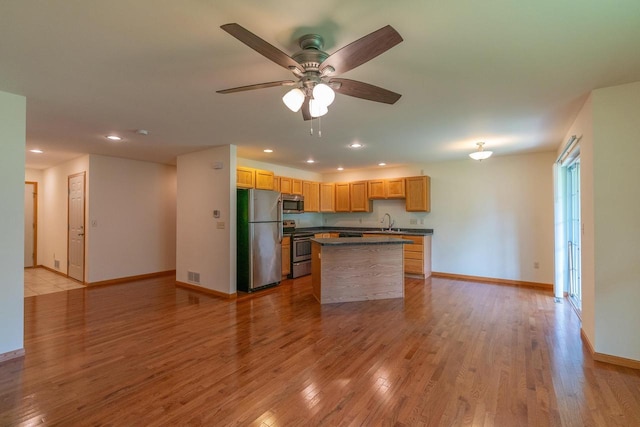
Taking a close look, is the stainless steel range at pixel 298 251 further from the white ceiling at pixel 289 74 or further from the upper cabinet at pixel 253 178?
the white ceiling at pixel 289 74

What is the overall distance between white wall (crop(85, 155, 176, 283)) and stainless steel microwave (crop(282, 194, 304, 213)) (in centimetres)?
271

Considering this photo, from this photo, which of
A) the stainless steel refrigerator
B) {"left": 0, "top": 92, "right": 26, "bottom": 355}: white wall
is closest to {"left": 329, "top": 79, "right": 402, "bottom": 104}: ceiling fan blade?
{"left": 0, "top": 92, "right": 26, "bottom": 355}: white wall

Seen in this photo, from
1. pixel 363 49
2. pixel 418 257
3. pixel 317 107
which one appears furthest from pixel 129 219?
pixel 363 49

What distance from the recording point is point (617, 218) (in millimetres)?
2639

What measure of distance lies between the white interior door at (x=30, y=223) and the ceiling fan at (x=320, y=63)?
8314mm

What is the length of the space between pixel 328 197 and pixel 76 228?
5.37 m

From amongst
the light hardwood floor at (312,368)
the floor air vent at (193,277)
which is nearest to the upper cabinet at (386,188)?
the light hardwood floor at (312,368)

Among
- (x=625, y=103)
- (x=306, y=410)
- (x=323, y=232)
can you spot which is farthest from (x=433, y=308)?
(x=323, y=232)

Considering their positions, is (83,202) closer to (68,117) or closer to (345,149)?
(68,117)

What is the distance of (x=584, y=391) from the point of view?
2.20 meters

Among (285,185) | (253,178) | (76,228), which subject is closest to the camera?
(253,178)

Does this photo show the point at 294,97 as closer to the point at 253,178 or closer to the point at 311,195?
the point at 253,178

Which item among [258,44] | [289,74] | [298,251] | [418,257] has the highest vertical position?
[289,74]

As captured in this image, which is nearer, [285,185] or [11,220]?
[11,220]
